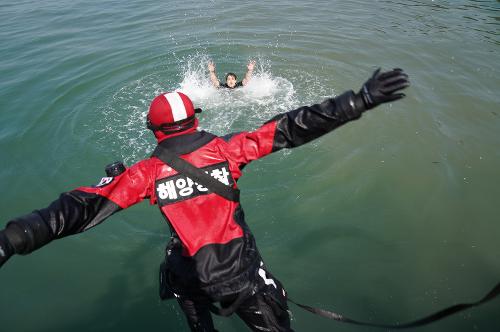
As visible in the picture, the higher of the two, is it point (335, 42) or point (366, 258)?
point (335, 42)

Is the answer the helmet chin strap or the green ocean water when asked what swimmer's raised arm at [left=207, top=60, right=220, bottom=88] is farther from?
the helmet chin strap

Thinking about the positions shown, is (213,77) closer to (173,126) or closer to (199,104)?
(199,104)

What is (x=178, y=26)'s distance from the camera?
Result: 506 inches

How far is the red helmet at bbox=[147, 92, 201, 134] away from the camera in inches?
105

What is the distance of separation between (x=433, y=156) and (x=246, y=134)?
4.90 m

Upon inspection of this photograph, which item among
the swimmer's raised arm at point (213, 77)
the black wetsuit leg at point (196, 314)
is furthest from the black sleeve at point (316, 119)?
the swimmer's raised arm at point (213, 77)

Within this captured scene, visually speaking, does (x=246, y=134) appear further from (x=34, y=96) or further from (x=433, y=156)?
(x=34, y=96)

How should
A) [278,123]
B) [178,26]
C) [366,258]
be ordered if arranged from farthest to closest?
[178,26] < [366,258] < [278,123]

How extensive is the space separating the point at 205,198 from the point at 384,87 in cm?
147

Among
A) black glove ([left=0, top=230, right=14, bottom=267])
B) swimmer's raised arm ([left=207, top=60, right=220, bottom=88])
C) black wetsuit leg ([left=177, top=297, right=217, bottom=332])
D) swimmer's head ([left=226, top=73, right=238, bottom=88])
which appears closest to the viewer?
black glove ([left=0, top=230, right=14, bottom=267])

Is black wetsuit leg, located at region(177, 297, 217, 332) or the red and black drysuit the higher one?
the red and black drysuit

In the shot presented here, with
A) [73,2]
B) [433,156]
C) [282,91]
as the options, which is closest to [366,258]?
[433,156]

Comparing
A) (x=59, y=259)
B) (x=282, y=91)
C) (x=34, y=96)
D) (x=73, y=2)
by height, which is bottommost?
(x=59, y=259)

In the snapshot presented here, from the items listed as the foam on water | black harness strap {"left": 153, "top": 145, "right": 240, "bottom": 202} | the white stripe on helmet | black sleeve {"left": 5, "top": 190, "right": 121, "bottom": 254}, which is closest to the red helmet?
the white stripe on helmet
